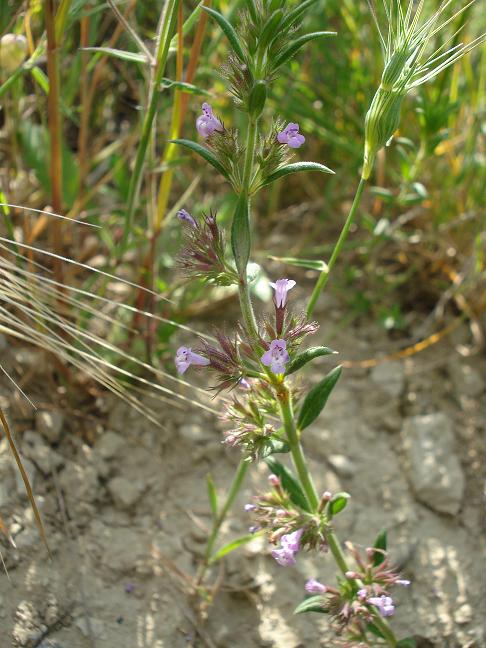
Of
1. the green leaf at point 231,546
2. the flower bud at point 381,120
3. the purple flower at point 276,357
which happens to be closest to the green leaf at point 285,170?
the flower bud at point 381,120

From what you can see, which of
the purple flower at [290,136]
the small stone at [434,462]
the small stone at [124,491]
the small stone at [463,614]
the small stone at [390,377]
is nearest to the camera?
the purple flower at [290,136]

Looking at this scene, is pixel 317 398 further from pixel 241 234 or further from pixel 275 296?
pixel 241 234

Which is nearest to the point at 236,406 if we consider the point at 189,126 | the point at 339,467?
the point at 339,467

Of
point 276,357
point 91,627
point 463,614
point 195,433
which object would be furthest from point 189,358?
point 463,614

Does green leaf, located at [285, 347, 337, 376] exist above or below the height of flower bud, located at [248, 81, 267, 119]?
below

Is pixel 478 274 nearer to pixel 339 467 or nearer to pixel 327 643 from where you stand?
pixel 339 467

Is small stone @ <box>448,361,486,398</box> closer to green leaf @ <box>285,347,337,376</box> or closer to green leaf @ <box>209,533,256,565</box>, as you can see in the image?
green leaf @ <box>209,533,256,565</box>

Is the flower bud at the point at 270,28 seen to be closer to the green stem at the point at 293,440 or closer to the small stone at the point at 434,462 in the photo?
the green stem at the point at 293,440

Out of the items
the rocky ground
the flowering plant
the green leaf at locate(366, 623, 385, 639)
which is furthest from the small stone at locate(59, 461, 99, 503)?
the green leaf at locate(366, 623, 385, 639)
